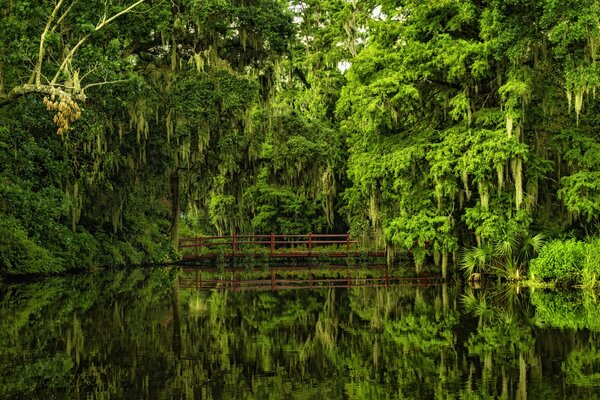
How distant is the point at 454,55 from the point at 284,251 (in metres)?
17.8

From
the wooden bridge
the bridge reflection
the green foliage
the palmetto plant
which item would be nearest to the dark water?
the green foliage

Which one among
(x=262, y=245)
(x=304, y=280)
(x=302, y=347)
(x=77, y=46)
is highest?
(x=77, y=46)

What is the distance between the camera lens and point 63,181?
2711 centimetres

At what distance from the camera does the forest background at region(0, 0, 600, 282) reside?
19.1 meters

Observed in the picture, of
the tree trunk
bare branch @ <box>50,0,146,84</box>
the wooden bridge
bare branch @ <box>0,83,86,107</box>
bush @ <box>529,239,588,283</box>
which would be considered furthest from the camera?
the wooden bridge

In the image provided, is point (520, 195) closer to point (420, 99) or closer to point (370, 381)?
point (420, 99)

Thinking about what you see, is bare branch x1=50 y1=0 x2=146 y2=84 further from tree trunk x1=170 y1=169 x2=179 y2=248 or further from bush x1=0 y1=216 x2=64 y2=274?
tree trunk x1=170 y1=169 x2=179 y2=248

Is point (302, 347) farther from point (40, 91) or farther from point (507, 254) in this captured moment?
point (507, 254)

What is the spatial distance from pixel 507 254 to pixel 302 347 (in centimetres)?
1225

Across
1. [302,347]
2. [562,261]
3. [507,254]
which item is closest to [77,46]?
[302,347]

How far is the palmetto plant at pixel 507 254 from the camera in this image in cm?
Result: 2109

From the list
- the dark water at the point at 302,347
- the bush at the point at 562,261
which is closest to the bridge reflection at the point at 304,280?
the bush at the point at 562,261

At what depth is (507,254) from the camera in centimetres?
2122

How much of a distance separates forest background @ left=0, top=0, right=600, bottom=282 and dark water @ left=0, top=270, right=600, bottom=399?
416cm
